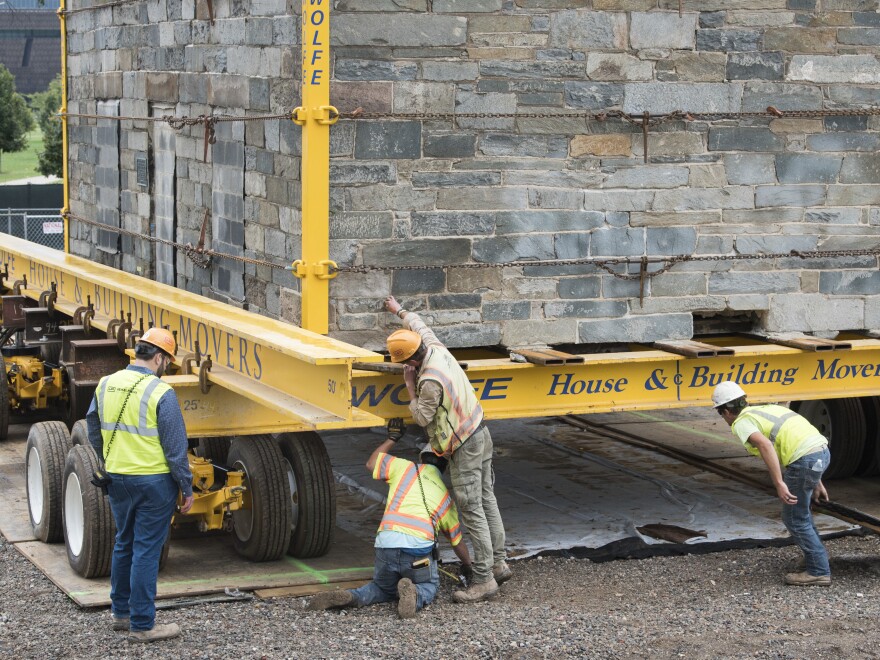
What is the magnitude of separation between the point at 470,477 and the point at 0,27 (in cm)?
5764

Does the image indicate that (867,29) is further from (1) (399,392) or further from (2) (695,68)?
(1) (399,392)

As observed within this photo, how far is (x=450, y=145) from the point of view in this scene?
8.76 meters

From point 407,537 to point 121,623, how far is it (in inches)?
64.4

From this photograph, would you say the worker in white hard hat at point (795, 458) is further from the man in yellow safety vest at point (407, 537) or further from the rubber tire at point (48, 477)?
the rubber tire at point (48, 477)

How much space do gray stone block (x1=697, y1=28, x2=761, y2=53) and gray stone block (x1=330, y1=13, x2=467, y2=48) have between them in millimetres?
1646

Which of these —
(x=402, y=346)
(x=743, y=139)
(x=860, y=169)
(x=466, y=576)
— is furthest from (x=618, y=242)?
(x=466, y=576)

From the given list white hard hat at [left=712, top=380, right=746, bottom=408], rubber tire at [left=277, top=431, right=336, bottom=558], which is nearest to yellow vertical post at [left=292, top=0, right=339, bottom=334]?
rubber tire at [left=277, top=431, right=336, bottom=558]

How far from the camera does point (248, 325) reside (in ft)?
28.2

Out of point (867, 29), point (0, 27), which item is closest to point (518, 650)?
point (867, 29)

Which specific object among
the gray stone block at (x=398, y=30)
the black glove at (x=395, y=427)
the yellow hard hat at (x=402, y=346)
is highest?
the gray stone block at (x=398, y=30)

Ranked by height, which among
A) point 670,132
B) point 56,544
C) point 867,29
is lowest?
point 56,544

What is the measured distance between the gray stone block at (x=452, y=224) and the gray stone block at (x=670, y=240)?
44.4 inches

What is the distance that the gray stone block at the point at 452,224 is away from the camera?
8.77 metres

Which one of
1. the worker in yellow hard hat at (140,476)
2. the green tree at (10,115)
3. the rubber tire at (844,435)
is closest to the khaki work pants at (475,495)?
the worker in yellow hard hat at (140,476)
